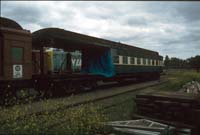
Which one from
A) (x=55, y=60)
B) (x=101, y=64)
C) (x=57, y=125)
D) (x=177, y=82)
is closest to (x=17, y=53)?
(x=57, y=125)

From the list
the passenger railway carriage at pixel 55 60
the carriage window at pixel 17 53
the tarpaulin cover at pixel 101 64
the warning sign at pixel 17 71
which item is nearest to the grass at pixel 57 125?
the passenger railway carriage at pixel 55 60

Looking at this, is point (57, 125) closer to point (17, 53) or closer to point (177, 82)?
point (17, 53)

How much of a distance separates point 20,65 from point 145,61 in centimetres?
1818

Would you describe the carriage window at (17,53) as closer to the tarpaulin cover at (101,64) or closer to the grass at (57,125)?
the grass at (57,125)

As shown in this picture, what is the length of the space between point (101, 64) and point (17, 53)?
925 cm

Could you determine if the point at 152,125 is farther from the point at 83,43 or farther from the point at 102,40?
the point at 102,40

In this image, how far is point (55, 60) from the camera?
2269cm

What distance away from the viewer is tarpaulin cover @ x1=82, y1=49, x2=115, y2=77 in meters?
20.7

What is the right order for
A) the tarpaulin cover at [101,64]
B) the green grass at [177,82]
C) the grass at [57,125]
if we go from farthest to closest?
1. the tarpaulin cover at [101,64]
2. the green grass at [177,82]
3. the grass at [57,125]

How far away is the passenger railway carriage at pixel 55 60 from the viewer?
12070 mm

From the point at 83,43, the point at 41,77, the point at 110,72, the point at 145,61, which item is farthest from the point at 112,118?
the point at 145,61

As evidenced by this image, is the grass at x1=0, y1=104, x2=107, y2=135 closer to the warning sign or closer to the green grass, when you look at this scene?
the warning sign

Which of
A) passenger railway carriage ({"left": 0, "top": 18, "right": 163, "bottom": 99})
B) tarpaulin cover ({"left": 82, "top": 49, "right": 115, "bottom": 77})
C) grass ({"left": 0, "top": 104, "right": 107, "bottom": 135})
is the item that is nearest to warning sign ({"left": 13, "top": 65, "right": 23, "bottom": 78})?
passenger railway carriage ({"left": 0, "top": 18, "right": 163, "bottom": 99})

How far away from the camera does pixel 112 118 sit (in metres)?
8.96
